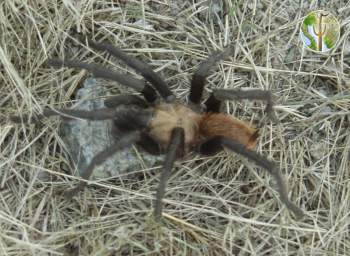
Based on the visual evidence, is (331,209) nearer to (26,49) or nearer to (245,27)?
(245,27)

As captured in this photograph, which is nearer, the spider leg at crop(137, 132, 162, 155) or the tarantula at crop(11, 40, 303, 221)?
the tarantula at crop(11, 40, 303, 221)

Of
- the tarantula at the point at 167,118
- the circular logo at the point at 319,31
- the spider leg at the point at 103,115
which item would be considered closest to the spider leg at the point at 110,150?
the tarantula at the point at 167,118

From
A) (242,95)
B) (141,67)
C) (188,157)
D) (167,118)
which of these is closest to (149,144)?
(167,118)

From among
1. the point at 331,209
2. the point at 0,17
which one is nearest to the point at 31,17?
the point at 0,17

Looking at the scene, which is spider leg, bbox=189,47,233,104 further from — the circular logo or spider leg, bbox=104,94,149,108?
the circular logo

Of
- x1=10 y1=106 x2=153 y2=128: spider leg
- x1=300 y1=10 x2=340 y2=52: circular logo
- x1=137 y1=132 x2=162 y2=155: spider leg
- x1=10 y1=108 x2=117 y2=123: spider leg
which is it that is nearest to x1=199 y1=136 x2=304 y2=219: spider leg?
x1=137 y1=132 x2=162 y2=155: spider leg

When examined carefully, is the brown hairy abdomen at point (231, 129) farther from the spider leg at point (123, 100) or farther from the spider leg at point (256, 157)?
the spider leg at point (123, 100)

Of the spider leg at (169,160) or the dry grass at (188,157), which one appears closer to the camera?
the spider leg at (169,160)

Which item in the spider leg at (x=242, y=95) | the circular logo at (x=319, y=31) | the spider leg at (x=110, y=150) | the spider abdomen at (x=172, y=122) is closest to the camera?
the spider leg at (x=110, y=150)
